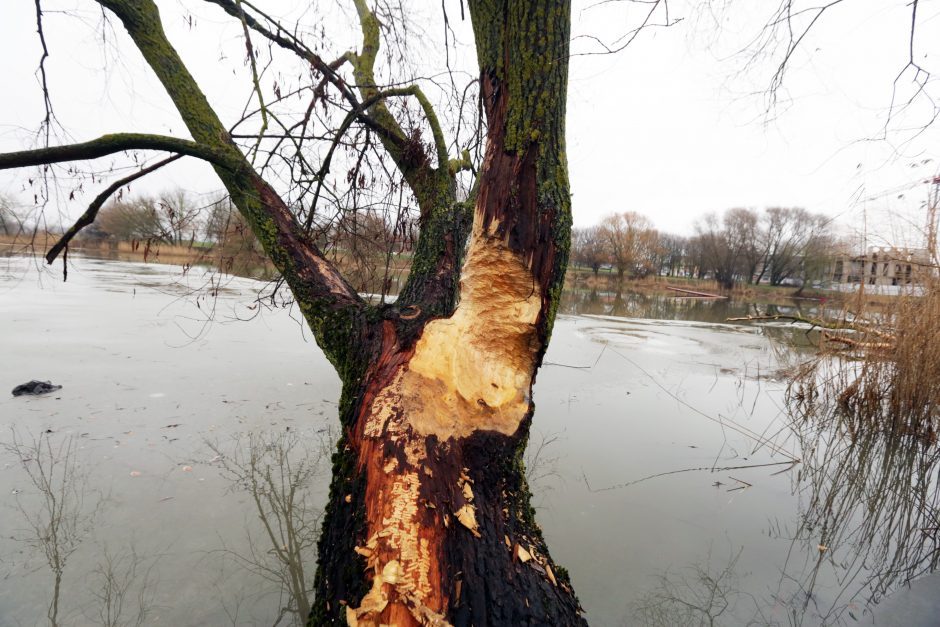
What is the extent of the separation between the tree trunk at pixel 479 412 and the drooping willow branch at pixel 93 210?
1.33 m

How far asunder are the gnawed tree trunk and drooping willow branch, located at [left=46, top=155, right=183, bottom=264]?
26 mm

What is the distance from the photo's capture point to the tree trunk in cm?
114

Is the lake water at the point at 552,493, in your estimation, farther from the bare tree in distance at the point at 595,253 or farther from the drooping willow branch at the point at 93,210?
the bare tree in distance at the point at 595,253

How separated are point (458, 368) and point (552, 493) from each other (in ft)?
5.61

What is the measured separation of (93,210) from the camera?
1849 millimetres

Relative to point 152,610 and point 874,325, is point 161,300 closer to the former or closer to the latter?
point 152,610

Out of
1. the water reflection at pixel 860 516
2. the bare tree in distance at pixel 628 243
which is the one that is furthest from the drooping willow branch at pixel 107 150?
the bare tree in distance at pixel 628 243

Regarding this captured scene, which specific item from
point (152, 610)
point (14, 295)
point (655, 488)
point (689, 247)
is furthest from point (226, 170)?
point (689, 247)

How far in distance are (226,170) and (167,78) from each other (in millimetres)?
649

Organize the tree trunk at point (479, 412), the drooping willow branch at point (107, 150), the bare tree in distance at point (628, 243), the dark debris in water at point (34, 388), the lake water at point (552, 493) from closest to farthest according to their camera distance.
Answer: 1. the tree trunk at point (479, 412)
2. the drooping willow branch at point (107, 150)
3. the lake water at point (552, 493)
4. the dark debris in water at point (34, 388)
5. the bare tree in distance at point (628, 243)

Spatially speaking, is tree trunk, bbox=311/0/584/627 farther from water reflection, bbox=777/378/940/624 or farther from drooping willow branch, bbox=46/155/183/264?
water reflection, bbox=777/378/940/624

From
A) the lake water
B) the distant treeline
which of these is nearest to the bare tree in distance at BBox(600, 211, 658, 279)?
the distant treeline

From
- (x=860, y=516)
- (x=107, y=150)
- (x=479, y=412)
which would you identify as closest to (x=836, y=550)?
(x=860, y=516)

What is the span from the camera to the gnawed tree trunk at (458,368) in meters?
1.16
